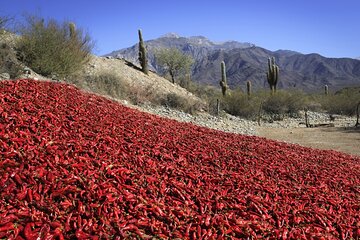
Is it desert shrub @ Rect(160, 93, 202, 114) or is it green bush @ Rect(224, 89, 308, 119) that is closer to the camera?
desert shrub @ Rect(160, 93, 202, 114)

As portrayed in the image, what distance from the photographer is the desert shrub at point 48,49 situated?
670 inches

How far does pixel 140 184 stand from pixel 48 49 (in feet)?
47.7

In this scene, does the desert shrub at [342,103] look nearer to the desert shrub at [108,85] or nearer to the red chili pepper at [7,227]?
the desert shrub at [108,85]

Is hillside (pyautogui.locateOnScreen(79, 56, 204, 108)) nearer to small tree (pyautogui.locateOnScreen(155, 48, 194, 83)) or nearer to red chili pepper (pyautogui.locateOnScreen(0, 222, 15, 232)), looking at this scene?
small tree (pyautogui.locateOnScreen(155, 48, 194, 83))

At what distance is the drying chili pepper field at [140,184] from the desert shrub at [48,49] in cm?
969

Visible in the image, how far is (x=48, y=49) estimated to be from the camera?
17453 mm

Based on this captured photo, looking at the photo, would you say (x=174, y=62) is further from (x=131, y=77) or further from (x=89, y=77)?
(x=89, y=77)

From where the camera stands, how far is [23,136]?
5344mm

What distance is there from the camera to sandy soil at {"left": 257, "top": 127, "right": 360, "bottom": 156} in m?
15.8

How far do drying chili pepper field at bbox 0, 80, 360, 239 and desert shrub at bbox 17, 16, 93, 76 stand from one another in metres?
9.69

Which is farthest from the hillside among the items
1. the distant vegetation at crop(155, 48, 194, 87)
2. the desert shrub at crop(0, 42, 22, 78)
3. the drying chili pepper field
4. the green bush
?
the drying chili pepper field

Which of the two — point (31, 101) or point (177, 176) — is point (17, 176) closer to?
point (177, 176)

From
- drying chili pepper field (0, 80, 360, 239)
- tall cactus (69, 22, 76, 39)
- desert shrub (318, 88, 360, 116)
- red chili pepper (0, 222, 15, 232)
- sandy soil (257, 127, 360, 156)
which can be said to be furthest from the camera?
desert shrub (318, 88, 360, 116)

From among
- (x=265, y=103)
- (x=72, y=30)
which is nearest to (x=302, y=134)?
(x=265, y=103)
